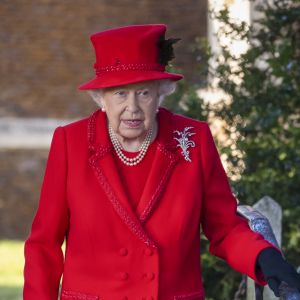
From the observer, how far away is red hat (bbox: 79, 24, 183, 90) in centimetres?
444

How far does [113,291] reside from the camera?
176 inches

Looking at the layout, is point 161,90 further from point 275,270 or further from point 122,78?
point 275,270

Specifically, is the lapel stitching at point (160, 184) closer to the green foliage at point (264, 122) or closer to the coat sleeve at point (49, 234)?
the coat sleeve at point (49, 234)

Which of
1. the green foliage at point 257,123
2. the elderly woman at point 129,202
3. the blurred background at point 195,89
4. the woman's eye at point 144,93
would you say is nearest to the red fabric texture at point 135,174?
the elderly woman at point 129,202

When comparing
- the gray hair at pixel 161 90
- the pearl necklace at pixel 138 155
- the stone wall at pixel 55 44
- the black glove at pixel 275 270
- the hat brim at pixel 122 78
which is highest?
the hat brim at pixel 122 78

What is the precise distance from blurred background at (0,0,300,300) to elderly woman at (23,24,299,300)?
2.33 m

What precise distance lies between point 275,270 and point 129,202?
0.59 meters

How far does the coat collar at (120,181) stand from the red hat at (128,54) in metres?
0.22

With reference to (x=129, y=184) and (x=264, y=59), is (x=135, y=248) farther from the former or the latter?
(x=264, y=59)

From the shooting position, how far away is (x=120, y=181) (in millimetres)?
4512

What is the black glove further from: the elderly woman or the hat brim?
the hat brim

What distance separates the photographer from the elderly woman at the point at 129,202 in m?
4.45

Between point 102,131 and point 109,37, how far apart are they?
0.33m

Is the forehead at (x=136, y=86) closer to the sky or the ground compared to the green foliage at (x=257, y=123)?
closer to the sky
